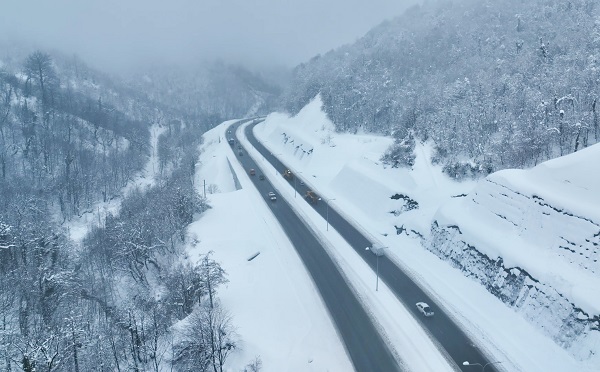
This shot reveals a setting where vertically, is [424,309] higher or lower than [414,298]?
higher

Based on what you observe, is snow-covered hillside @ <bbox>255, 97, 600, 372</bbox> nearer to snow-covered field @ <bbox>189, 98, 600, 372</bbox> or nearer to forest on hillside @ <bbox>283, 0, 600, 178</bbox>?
snow-covered field @ <bbox>189, 98, 600, 372</bbox>

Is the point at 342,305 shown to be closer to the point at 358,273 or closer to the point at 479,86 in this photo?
the point at 358,273

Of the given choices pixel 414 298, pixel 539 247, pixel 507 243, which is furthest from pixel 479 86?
pixel 414 298

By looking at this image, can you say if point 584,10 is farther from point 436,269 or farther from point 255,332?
point 255,332

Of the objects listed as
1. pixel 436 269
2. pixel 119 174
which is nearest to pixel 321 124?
pixel 119 174

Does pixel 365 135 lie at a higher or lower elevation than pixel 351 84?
lower

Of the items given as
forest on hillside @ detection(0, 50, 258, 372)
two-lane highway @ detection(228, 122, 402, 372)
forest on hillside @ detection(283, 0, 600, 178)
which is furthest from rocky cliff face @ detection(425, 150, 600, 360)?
forest on hillside @ detection(0, 50, 258, 372)

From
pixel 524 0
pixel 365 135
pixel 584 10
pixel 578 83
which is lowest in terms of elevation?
pixel 365 135
